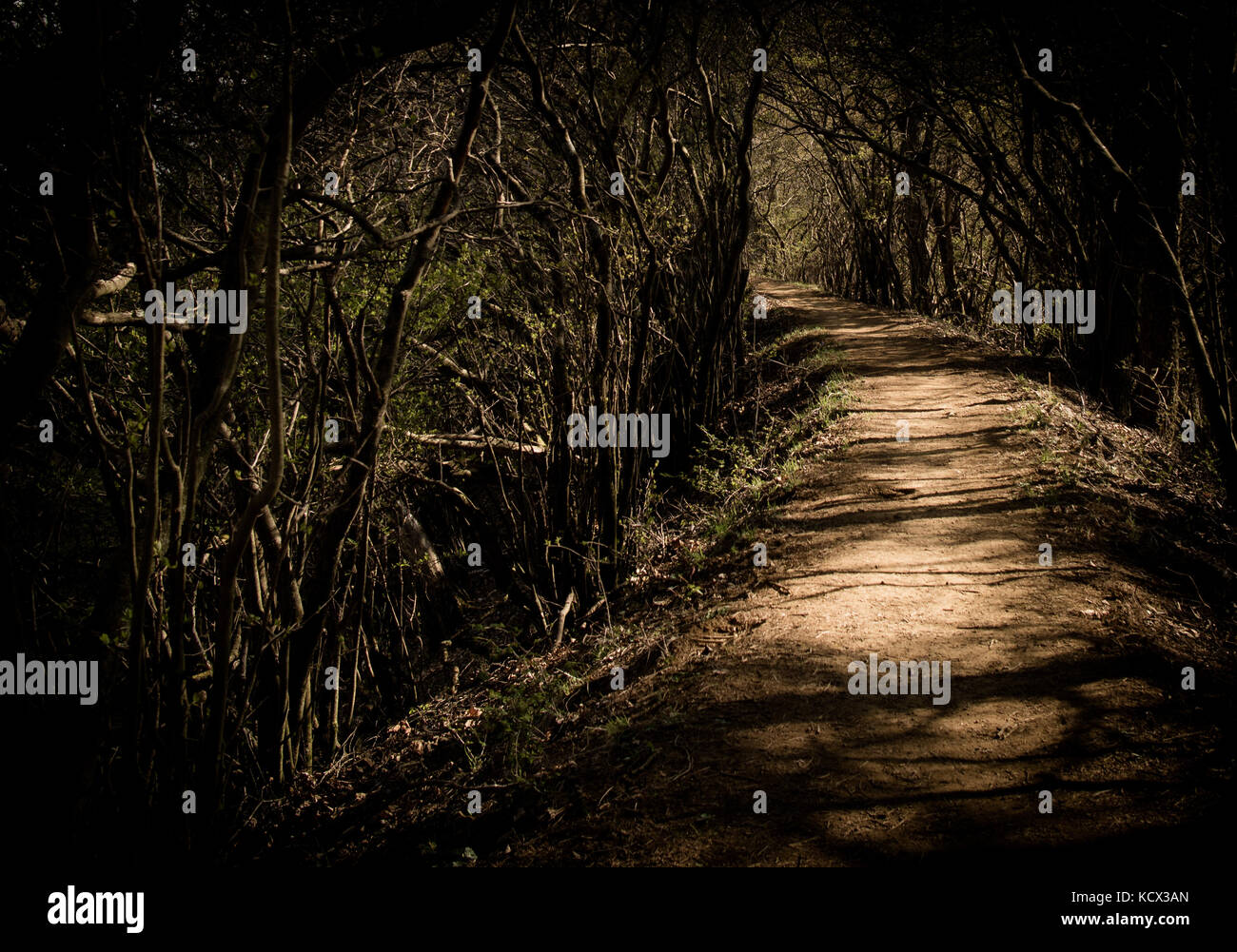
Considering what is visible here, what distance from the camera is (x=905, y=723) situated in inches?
128

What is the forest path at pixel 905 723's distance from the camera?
268cm

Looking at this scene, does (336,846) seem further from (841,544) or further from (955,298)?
(955,298)

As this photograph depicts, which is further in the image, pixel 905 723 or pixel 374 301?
pixel 374 301

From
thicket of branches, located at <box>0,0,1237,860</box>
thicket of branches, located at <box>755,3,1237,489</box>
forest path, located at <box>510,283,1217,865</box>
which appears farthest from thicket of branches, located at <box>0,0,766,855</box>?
thicket of branches, located at <box>755,3,1237,489</box>

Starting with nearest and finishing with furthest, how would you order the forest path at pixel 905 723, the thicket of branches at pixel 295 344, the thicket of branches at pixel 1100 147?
1. the forest path at pixel 905 723
2. the thicket of branches at pixel 295 344
3. the thicket of branches at pixel 1100 147

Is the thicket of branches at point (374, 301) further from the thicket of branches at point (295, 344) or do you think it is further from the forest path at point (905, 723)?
the forest path at point (905, 723)

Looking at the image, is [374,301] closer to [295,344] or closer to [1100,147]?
[295,344]

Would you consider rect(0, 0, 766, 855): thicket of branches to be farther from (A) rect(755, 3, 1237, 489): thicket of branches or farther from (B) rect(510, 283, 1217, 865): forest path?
(A) rect(755, 3, 1237, 489): thicket of branches

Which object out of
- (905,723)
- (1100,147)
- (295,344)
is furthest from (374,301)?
(1100,147)

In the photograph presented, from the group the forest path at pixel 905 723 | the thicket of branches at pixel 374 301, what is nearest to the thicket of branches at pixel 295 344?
the thicket of branches at pixel 374 301

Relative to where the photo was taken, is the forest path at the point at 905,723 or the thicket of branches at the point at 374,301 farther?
the thicket of branches at the point at 374,301

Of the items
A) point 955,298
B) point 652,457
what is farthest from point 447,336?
point 955,298

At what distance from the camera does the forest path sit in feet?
8.79

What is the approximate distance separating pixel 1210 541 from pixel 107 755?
6.80 meters
